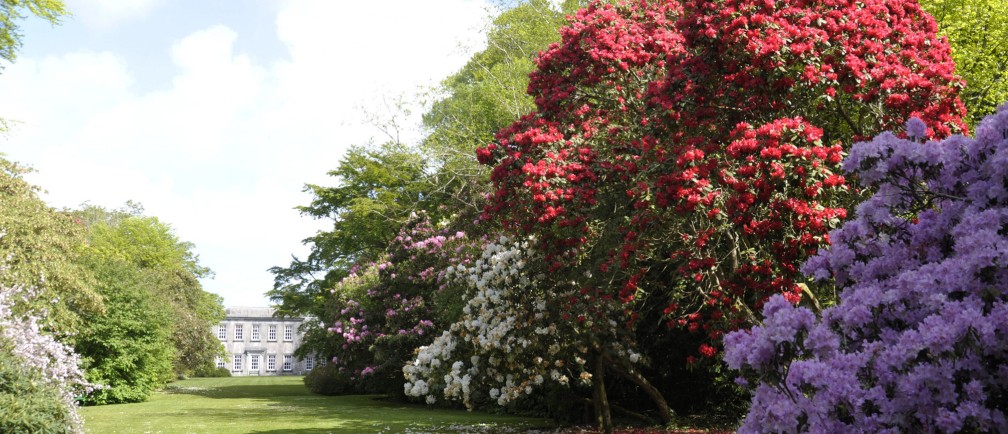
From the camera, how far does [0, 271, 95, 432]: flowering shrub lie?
995cm

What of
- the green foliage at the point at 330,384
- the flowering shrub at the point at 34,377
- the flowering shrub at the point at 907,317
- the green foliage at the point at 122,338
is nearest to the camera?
the flowering shrub at the point at 907,317

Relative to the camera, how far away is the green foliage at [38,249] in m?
15.6

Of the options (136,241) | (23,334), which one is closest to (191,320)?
(136,241)

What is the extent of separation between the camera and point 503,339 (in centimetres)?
1202

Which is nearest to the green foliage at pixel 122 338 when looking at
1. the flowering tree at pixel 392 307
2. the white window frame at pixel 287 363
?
the flowering tree at pixel 392 307

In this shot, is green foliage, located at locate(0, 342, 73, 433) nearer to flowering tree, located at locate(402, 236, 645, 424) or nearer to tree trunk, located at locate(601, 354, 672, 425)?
flowering tree, located at locate(402, 236, 645, 424)

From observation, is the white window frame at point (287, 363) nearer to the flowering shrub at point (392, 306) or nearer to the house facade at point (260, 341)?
the house facade at point (260, 341)

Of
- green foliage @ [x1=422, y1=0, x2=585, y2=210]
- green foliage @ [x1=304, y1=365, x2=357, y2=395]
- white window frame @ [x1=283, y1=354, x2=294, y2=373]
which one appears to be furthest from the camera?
white window frame @ [x1=283, y1=354, x2=294, y2=373]

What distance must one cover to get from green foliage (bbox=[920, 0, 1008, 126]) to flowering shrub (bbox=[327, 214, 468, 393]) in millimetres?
12823

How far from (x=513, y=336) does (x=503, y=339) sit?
18 centimetres

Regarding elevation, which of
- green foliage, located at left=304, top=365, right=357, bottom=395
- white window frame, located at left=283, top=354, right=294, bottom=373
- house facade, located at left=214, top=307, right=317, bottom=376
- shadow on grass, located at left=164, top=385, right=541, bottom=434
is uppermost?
house facade, located at left=214, top=307, right=317, bottom=376

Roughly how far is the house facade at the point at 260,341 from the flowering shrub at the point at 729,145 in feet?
259

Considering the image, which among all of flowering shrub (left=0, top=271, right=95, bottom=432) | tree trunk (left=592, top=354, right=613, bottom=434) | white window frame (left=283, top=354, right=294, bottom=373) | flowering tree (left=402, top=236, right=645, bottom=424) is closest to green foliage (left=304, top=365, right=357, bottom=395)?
flowering shrub (left=0, top=271, right=95, bottom=432)

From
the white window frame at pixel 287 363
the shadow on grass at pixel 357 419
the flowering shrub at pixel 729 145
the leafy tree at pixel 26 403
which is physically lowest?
the shadow on grass at pixel 357 419
